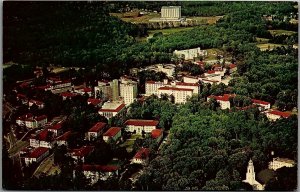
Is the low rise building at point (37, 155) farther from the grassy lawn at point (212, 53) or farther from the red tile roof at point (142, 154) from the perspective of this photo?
the grassy lawn at point (212, 53)

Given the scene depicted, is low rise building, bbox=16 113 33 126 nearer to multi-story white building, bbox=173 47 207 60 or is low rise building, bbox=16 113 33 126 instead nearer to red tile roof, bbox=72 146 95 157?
red tile roof, bbox=72 146 95 157

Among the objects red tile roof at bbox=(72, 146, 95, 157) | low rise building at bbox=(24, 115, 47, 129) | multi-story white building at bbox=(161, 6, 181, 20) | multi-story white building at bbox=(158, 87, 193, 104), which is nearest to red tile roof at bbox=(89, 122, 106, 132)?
red tile roof at bbox=(72, 146, 95, 157)

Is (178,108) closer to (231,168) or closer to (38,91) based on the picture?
(231,168)

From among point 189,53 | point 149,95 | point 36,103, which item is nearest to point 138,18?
point 189,53

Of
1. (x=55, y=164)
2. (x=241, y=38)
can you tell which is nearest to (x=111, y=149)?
(x=55, y=164)

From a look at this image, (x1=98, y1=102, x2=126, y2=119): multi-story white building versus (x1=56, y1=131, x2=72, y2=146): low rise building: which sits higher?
(x1=98, y1=102, x2=126, y2=119): multi-story white building

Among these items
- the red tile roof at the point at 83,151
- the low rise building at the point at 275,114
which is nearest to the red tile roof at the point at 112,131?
the red tile roof at the point at 83,151
